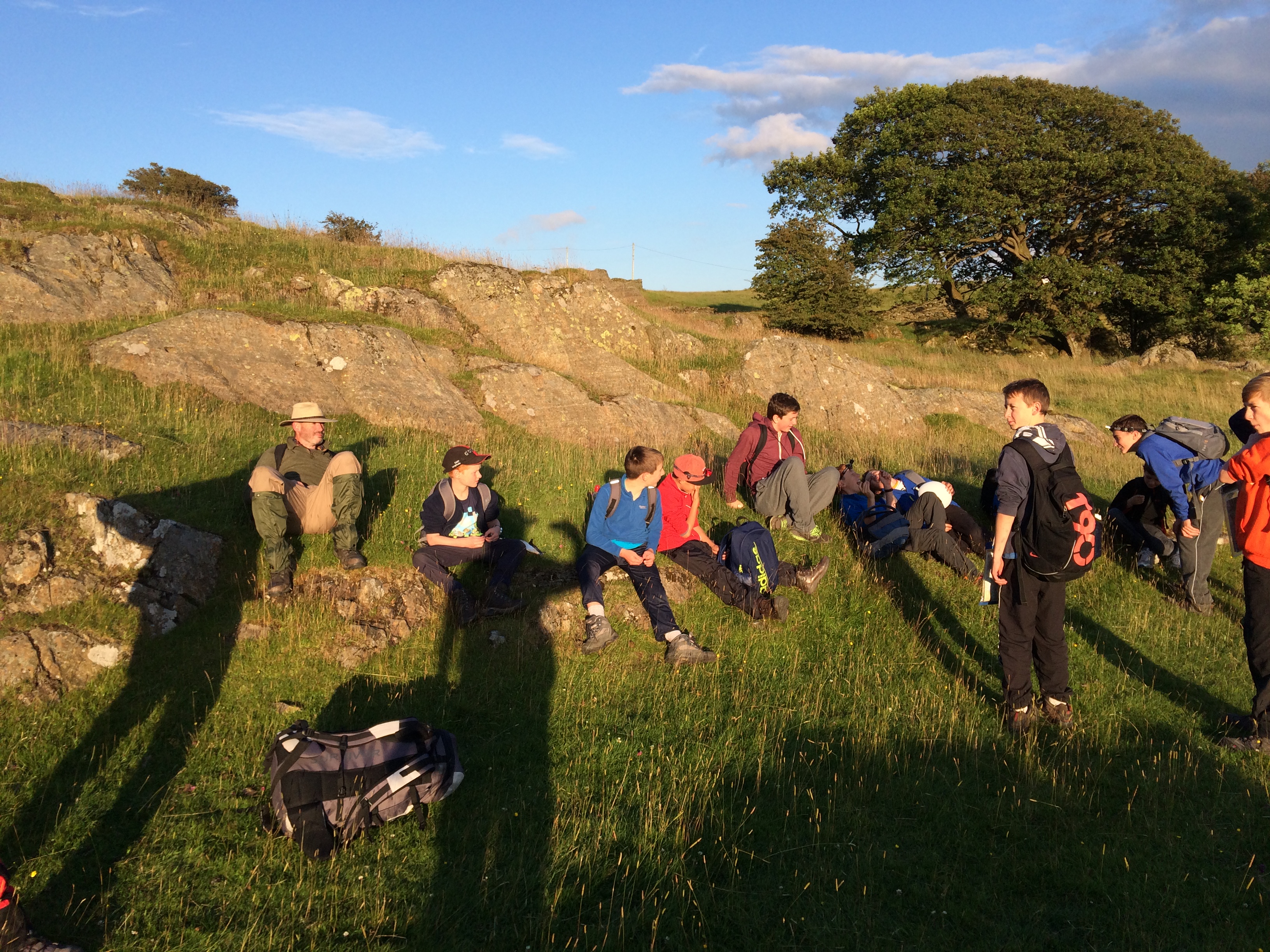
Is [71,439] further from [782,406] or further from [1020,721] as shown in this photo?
[1020,721]

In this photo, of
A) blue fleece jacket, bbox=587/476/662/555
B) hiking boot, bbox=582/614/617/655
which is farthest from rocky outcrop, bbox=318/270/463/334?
hiking boot, bbox=582/614/617/655

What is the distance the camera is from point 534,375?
43.6ft

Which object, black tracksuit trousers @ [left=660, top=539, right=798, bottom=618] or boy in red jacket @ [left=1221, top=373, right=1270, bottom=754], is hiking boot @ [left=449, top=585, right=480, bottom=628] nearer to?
black tracksuit trousers @ [left=660, top=539, right=798, bottom=618]

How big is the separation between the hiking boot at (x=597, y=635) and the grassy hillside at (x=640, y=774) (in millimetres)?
175

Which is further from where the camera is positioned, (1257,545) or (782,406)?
(782,406)

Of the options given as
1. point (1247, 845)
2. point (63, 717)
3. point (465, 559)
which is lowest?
point (1247, 845)

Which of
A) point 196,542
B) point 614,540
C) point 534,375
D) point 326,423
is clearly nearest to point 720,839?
point 614,540

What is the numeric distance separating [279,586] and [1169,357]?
30.8m

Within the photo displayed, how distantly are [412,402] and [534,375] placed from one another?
254 centimetres

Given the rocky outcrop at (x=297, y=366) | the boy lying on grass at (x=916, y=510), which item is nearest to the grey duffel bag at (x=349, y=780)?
the boy lying on grass at (x=916, y=510)

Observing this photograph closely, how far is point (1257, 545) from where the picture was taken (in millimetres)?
5105

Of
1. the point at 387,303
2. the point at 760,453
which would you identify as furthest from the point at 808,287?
the point at 760,453

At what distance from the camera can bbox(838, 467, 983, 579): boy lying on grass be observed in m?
8.69

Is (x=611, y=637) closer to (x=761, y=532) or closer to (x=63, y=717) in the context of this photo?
(x=761, y=532)
